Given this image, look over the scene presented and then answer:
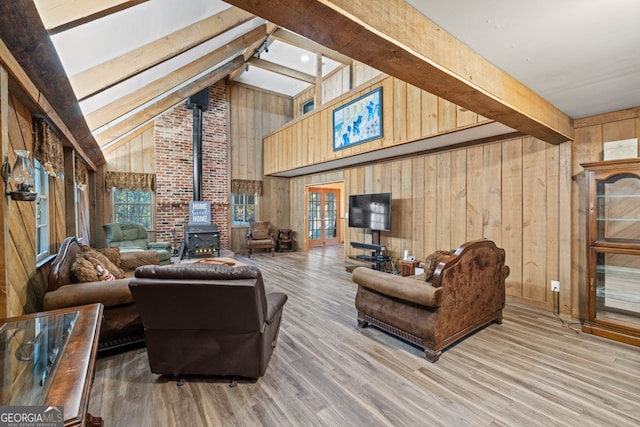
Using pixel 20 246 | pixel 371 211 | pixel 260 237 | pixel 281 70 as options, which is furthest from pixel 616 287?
pixel 281 70

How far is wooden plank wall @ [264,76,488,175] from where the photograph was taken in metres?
3.58

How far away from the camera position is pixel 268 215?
8.49 m

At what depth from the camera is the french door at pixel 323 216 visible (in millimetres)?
9062

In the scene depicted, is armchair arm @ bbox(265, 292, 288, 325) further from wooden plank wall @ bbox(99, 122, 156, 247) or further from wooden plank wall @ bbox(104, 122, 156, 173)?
wooden plank wall @ bbox(104, 122, 156, 173)

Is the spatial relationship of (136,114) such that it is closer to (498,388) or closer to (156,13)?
(156,13)

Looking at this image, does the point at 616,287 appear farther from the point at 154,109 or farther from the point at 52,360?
the point at 154,109

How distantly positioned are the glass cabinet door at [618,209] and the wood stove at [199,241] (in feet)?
22.0

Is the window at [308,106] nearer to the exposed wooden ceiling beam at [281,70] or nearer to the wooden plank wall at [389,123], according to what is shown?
the exposed wooden ceiling beam at [281,70]

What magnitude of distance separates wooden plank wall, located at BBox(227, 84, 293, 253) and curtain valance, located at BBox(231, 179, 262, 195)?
0.42ft

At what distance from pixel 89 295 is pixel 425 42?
2962 mm

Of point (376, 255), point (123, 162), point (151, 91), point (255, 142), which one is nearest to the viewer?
point (151, 91)

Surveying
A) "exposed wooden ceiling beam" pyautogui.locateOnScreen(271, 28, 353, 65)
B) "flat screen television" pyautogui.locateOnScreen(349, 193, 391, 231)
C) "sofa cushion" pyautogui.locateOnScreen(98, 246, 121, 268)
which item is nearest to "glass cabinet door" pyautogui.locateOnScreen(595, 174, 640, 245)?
"flat screen television" pyautogui.locateOnScreen(349, 193, 391, 231)

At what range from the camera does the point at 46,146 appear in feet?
8.40

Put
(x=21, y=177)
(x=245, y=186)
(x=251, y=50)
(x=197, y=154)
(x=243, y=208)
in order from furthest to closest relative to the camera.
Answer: (x=243, y=208)
(x=245, y=186)
(x=197, y=154)
(x=251, y=50)
(x=21, y=177)
